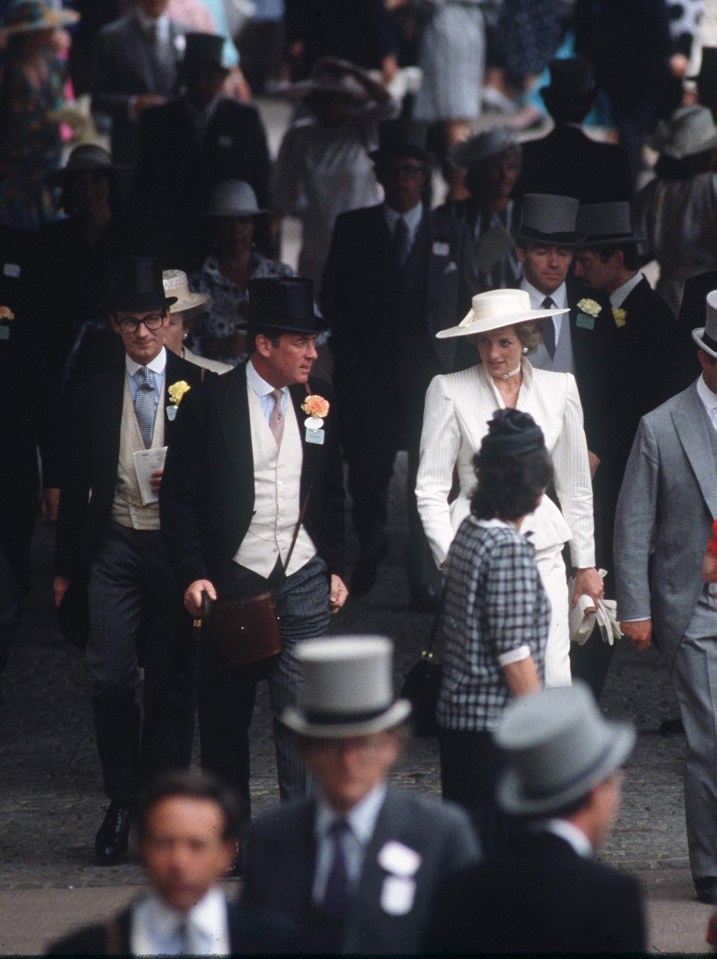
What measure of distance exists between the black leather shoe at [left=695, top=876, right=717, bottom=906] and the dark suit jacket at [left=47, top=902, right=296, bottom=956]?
10.6 feet

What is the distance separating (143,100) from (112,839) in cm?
688

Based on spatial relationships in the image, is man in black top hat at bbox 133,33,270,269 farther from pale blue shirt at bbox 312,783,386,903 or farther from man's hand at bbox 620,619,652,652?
pale blue shirt at bbox 312,783,386,903

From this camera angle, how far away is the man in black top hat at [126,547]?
750 cm

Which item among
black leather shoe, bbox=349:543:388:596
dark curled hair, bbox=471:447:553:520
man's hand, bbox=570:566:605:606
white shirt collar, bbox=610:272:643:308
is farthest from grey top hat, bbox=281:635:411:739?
black leather shoe, bbox=349:543:388:596

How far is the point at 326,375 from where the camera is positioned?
1058 centimetres

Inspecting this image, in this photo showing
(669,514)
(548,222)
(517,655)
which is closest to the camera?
(517,655)

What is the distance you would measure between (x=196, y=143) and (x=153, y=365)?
13.5 ft

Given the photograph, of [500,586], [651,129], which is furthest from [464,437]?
[651,129]

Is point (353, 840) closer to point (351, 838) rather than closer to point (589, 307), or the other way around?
point (351, 838)

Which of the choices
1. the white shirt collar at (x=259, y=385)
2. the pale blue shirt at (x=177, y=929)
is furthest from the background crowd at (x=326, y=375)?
the pale blue shirt at (x=177, y=929)

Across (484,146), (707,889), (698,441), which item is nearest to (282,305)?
(698,441)

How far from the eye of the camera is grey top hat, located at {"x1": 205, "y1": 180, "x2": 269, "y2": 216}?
31.7ft

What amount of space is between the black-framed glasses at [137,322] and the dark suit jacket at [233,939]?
3.82 meters

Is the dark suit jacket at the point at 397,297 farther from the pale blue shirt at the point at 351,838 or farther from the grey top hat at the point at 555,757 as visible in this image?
the grey top hat at the point at 555,757
